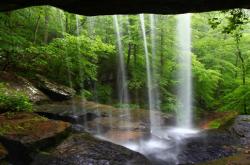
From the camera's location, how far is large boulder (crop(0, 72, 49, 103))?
1538 centimetres

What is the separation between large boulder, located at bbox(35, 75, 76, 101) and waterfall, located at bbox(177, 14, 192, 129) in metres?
7.30

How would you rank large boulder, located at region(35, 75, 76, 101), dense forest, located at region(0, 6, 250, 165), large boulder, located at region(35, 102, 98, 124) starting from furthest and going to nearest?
1. large boulder, located at region(35, 75, 76, 101)
2. large boulder, located at region(35, 102, 98, 124)
3. dense forest, located at region(0, 6, 250, 165)

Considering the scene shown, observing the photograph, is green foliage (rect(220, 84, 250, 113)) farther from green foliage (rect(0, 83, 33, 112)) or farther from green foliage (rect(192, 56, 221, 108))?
green foliage (rect(0, 83, 33, 112))

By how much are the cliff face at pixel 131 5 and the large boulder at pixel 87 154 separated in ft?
14.6

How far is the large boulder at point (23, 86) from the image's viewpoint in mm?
15377

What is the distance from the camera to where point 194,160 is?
1169cm

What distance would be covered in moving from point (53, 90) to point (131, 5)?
11.3 metres

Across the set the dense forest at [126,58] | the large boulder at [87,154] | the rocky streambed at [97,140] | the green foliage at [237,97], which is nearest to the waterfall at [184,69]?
the dense forest at [126,58]

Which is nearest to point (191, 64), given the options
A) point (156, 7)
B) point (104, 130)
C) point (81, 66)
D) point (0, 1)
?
point (81, 66)

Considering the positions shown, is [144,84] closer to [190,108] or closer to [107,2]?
[190,108]

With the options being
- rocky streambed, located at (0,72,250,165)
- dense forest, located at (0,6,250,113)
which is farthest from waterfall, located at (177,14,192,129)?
rocky streambed, located at (0,72,250,165)

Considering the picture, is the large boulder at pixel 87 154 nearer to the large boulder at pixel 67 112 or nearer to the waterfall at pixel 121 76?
the large boulder at pixel 67 112

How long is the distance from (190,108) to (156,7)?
17.8m

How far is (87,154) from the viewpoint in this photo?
1010 centimetres
